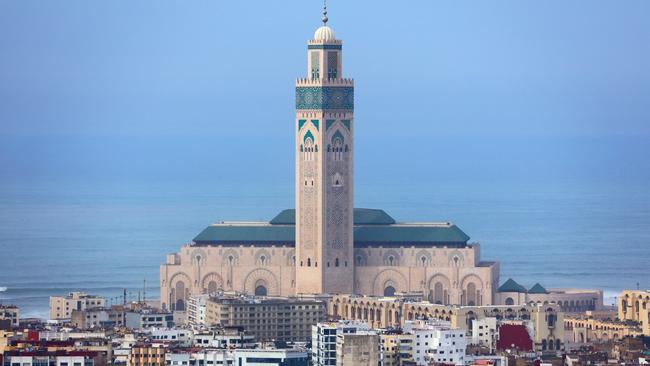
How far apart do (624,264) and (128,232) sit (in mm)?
29543

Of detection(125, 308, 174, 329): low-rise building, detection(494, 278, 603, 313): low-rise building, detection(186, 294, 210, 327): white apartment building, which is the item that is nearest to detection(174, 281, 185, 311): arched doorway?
detection(186, 294, 210, 327): white apartment building

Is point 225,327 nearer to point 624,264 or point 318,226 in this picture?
point 318,226

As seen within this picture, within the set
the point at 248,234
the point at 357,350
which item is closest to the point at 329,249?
the point at 248,234

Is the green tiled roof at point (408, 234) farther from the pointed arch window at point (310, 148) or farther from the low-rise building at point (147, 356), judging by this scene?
the low-rise building at point (147, 356)

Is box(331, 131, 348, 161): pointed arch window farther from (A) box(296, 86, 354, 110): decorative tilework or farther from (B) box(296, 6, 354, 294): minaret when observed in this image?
(A) box(296, 86, 354, 110): decorative tilework

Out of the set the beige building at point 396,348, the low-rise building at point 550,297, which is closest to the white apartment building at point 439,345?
the beige building at point 396,348

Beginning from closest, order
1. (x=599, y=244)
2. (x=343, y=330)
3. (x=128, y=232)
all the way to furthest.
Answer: (x=343, y=330)
(x=599, y=244)
(x=128, y=232)

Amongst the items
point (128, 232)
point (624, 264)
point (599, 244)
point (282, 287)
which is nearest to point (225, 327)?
point (282, 287)

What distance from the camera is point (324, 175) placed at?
128m

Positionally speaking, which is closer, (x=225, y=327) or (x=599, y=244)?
(x=225, y=327)

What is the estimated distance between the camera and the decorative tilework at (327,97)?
128m

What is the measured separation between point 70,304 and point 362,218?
1044 centimetres

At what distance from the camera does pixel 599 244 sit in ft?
531

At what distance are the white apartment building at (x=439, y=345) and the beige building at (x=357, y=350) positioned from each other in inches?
95.5
